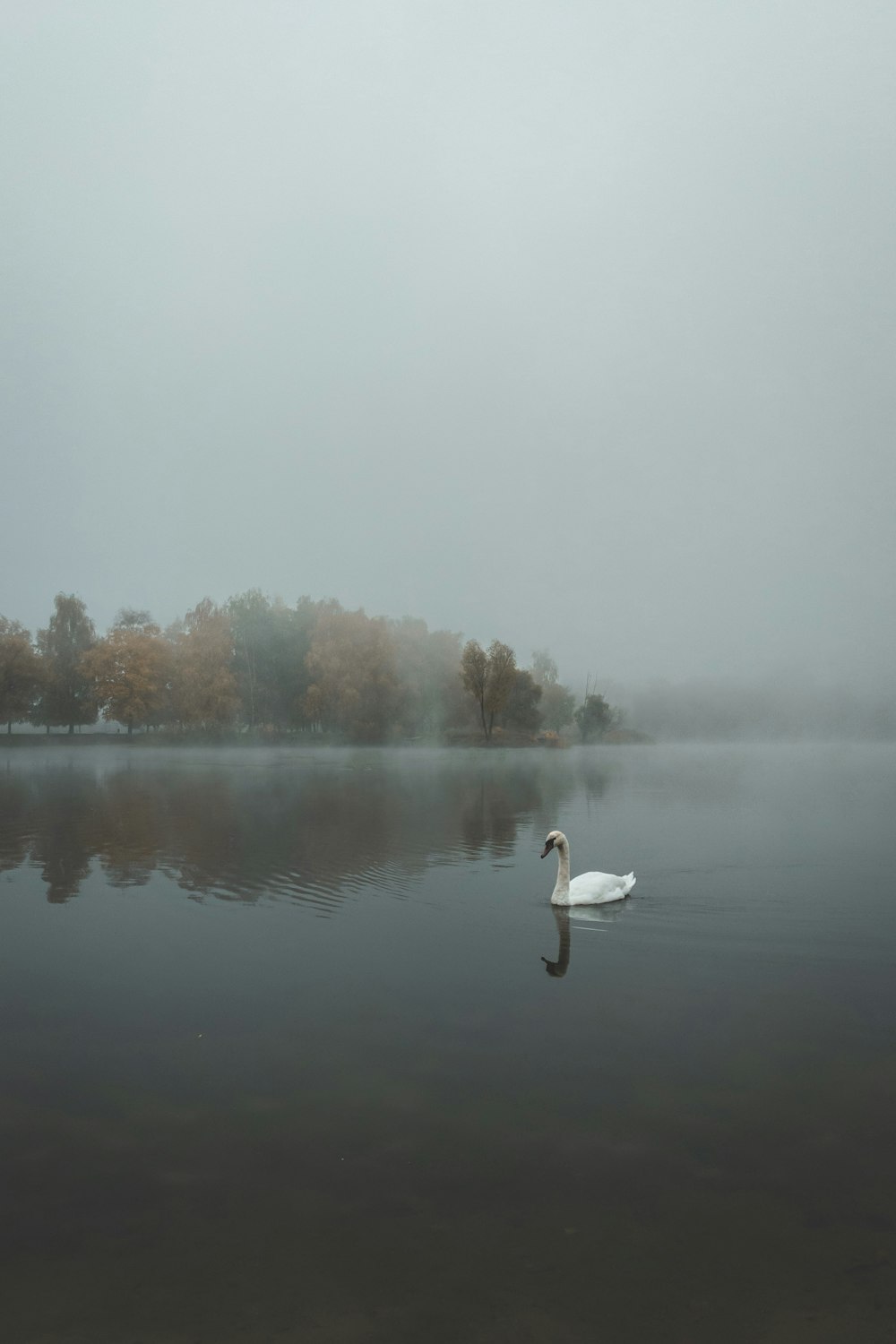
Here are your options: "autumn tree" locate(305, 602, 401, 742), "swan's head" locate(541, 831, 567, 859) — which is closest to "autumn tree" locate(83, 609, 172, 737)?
"autumn tree" locate(305, 602, 401, 742)

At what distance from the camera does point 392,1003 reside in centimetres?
1066

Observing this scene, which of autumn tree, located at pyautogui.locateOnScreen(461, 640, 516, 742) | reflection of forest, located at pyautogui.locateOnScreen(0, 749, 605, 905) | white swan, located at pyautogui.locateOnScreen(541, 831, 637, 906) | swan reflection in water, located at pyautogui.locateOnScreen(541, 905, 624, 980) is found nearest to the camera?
swan reflection in water, located at pyautogui.locateOnScreen(541, 905, 624, 980)

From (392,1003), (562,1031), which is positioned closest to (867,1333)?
(562,1031)

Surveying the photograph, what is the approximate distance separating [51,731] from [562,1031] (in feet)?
338

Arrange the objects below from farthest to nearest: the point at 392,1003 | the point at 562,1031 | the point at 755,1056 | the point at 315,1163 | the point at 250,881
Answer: the point at 250,881 → the point at 392,1003 → the point at 562,1031 → the point at 755,1056 → the point at 315,1163

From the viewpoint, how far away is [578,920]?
1501cm

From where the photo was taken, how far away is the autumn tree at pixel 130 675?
8869 cm

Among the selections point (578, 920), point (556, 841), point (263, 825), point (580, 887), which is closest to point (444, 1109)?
point (578, 920)

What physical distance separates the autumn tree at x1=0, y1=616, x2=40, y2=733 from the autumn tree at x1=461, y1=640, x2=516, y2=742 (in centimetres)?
4320

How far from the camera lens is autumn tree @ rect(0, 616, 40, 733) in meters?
83.1

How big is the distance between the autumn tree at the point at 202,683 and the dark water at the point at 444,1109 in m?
72.8

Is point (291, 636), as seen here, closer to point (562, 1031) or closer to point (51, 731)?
point (51, 731)

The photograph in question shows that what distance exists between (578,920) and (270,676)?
90.1 m

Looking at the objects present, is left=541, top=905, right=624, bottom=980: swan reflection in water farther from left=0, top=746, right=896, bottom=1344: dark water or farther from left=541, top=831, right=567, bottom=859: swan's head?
left=541, top=831, right=567, bottom=859: swan's head
